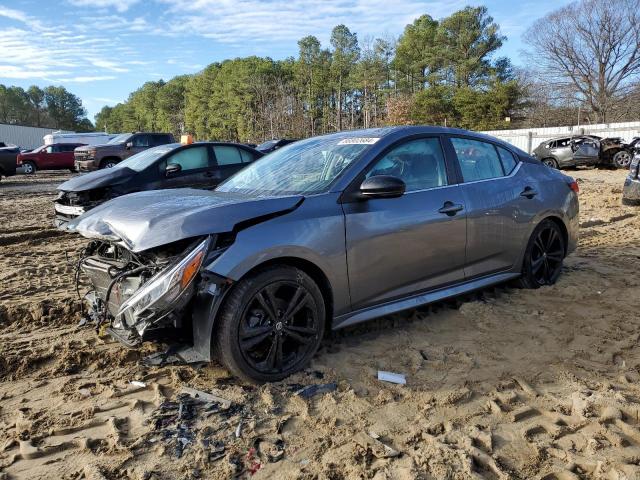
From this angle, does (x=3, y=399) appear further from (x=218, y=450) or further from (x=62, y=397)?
(x=218, y=450)

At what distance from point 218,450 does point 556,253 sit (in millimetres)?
3941

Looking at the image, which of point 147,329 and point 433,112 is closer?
point 147,329

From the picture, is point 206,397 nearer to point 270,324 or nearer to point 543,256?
point 270,324

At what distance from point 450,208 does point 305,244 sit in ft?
4.57

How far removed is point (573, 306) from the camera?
14.9 feet

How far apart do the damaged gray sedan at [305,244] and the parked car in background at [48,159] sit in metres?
28.3

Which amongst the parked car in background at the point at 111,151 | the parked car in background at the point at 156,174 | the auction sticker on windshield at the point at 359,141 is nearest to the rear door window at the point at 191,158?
the parked car in background at the point at 156,174

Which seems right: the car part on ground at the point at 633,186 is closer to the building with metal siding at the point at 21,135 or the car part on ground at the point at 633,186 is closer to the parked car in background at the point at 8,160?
the parked car in background at the point at 8,160

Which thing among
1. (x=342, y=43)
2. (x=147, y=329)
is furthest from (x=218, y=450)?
(x=342, y=43)

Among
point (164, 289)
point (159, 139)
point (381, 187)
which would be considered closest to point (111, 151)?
point (159, 139)

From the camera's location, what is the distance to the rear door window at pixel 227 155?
9430mm

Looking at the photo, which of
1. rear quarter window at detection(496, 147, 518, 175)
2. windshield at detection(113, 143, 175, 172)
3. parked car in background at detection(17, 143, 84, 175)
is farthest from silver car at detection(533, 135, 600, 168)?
parked car in background at detection(17, 143, 84, 175)

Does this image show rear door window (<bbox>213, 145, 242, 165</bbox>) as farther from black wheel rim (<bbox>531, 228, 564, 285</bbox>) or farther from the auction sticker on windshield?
black wheel rim (<bbox>531, 228, 564, 285</bbox>)

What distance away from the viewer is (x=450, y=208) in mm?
4016
